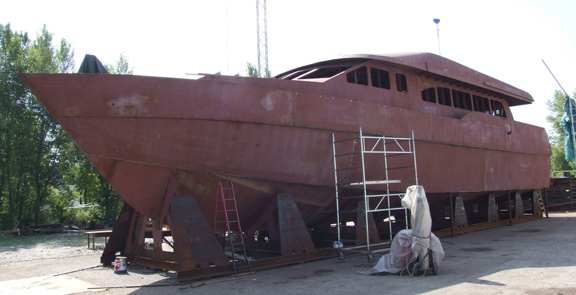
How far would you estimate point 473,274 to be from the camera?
6.46m

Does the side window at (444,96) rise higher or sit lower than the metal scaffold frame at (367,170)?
higher

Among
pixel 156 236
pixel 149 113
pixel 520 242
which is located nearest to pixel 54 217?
pixel 156 236

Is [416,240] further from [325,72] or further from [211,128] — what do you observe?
[325,72]

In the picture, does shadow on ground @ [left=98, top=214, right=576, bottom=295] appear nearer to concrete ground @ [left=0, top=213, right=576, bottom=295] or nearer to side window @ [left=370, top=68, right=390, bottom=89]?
concrete ground @ [left=0, top=213, right=576, bottom=295]

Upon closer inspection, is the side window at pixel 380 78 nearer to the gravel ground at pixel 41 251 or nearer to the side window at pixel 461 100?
the side window at pixel 461 100

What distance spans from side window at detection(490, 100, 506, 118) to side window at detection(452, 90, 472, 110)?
5.70 feet

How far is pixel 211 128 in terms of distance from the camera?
23.8ft

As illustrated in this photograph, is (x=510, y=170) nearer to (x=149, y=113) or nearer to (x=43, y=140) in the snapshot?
(x=149, y=113)

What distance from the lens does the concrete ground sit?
18.7 ft

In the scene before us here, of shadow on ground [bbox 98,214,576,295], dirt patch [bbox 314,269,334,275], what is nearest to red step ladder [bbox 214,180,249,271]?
shadow on ground [bbox 98,214,576,295]

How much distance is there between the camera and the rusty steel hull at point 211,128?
665cm

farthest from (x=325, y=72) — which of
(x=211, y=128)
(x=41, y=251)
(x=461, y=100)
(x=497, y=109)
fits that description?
(x=41, y=251)

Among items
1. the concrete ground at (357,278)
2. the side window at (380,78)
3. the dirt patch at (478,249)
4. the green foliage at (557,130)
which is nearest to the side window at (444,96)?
the side window at (380,78)

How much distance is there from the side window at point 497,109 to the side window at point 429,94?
3.88m
